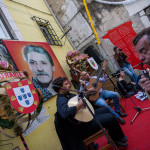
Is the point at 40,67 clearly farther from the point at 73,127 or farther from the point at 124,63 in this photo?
the point at 124,63

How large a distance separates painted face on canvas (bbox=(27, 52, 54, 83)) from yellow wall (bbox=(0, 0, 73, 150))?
0.62m

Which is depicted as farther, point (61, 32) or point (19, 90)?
point (61, 32)

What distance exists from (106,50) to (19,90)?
462cm

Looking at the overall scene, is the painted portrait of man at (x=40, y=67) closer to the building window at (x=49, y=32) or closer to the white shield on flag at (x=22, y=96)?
the white shield on flag at (x=22, y=96)

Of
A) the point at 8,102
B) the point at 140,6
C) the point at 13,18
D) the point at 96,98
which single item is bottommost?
the point at 96,98

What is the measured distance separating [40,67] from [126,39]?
12.6 ft

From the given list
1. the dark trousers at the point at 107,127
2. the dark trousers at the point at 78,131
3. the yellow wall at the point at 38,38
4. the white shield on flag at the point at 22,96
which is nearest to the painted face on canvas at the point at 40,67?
the yellow wall at the point at 38,38

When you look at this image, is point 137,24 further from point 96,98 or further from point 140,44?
point 140,44

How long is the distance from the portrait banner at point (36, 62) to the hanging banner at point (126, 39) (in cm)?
303

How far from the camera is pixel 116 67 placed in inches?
212

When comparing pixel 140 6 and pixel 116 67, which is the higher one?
pixel 140 6

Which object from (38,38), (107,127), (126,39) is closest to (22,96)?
(107,127)

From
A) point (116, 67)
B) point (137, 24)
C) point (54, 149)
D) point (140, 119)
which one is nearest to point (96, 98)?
point (140, 119)

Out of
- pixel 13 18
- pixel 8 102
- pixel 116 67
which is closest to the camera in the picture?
pixel 8 102
